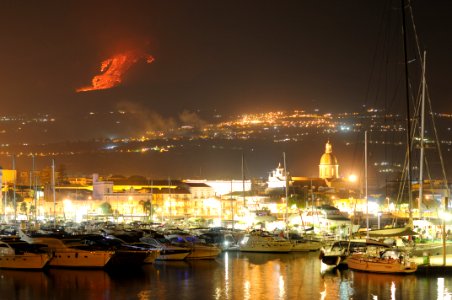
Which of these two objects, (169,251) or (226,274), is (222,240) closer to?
(169,251)

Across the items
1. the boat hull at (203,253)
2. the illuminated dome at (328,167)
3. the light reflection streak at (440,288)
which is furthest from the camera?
the illuminated dome at (328,167)

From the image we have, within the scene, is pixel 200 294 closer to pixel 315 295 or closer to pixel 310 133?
pixel 315 295

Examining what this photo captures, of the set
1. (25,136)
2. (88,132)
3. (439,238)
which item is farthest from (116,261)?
(88,132)

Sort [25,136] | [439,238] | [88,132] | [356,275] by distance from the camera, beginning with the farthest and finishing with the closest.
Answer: [88,132], [25,136], [439,238], [356,275]

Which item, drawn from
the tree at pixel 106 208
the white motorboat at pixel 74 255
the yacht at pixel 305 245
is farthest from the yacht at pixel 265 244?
the tree at pixel 106 208

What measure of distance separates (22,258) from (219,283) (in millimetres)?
6498

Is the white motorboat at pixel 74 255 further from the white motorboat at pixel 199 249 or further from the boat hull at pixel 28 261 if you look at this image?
the white motorboat at pixel 199 249

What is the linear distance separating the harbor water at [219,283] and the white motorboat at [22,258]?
0.33m

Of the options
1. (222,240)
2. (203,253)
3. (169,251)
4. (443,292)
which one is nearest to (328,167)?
(222,240)

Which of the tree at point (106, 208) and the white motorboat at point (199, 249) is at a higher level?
the tree at point (106, 208)

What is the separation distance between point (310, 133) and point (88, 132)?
46.7 meters

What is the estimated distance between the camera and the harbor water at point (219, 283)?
843 inches

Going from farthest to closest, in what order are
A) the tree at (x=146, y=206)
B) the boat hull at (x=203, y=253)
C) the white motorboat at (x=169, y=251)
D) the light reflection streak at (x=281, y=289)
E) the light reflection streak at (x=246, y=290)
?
the tree at (x=146, y=206)
the boat hull at (x=203, y=253)
the white motorboat at (x=169, y=251)
the light reflection streak at (x=281, y=289)
the light reflection streak at (x=246, y=290)

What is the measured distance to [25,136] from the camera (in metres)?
164
